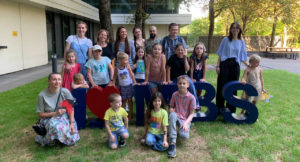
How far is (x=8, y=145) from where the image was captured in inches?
143

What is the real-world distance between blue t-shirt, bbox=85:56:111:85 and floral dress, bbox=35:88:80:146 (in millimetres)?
809

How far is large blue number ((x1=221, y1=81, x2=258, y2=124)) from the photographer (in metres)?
4.36

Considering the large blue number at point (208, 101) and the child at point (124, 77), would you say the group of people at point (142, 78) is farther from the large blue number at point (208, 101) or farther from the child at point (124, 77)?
the large blue number at point (208, 101)

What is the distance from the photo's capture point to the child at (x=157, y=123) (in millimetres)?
3479

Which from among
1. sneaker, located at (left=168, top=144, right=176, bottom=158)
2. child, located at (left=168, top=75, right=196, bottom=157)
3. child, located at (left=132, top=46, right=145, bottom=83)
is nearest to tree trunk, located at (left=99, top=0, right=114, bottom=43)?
child, located at (left=132, top=46, right=145, bottom=83)

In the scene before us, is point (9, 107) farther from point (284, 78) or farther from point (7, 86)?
point (284, 78)

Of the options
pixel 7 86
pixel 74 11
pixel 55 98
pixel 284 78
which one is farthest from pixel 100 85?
pixel 74 11

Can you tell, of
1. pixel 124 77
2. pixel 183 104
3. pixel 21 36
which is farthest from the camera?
pixel 21 36

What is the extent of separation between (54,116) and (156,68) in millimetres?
1928

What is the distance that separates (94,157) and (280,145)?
2.85 meters

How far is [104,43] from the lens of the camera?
4758 millimetres

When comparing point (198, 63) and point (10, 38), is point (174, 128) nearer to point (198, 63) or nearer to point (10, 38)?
point (198, 63)

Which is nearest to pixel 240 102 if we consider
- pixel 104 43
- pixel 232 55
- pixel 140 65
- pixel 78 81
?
pixel 232 55

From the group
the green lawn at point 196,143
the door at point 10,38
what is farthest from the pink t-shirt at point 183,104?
the door at point 10,38
